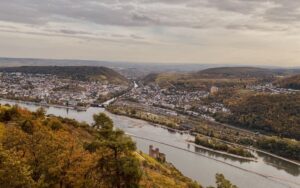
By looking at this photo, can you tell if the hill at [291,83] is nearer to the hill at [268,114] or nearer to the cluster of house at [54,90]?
the hill at [268,114]

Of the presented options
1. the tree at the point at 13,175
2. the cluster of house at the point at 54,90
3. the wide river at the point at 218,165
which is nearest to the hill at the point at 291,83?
the wide river at the point at 218,165

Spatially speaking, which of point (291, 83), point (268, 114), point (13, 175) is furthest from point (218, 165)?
point (291, 83)

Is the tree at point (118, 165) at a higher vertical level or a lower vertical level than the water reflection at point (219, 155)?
higher

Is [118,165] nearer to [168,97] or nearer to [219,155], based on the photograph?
[219,155]

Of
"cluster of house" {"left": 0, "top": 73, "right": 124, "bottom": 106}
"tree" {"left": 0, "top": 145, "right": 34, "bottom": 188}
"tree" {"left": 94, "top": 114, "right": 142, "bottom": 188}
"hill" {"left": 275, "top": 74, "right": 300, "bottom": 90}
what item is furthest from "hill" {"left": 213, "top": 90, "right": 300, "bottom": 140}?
"tree" {"left": 0, "top": 145, "right": 34, "bottom": 188}

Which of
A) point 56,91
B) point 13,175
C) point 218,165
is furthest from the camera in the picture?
point 56,91

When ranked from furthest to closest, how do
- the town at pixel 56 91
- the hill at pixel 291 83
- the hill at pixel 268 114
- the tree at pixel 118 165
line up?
1. the hill at pixel 291 83
2. the town at pixel 56 91
3. the hill at pixel 268 114
4. the tree at pixel 118 165
